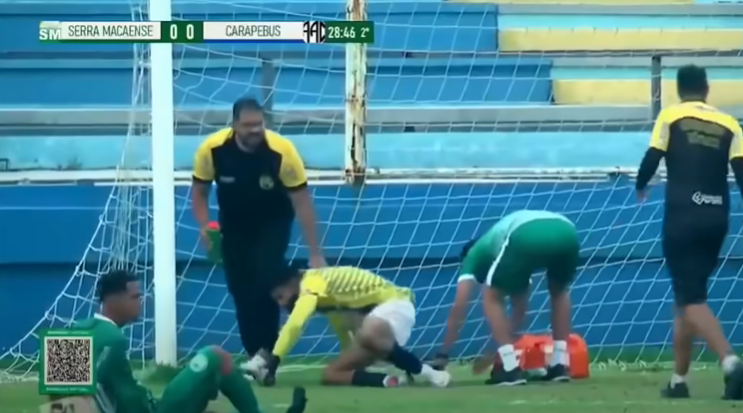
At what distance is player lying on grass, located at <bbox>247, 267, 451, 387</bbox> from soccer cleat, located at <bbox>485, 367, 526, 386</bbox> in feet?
0.78

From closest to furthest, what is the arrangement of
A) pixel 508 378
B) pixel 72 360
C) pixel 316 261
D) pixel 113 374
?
pixel 72 360 → pixel 113 374 → pixel 508 378 → pixel 316 261

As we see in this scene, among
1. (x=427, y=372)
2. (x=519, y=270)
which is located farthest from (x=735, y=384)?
(x=427, y=372)

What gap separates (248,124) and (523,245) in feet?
4.87

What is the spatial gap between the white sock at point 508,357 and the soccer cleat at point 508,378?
0.03 metres

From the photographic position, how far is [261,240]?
8.27m

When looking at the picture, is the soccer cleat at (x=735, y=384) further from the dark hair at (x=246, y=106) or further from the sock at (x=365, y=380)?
the dark hair at (x=246, y=106)

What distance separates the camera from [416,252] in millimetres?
9352

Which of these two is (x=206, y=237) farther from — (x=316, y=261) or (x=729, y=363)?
(x=729, y=363)

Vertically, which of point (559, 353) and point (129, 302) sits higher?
point (129, 302)

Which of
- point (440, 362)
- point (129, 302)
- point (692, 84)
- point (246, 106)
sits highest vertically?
point (692, 84)

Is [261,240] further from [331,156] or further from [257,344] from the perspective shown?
[331,156]

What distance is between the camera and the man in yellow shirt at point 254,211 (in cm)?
816

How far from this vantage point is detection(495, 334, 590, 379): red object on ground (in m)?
8.17

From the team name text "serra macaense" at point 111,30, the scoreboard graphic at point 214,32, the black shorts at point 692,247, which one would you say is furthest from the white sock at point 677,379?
the team name text "serra macaense" at point 111,30
